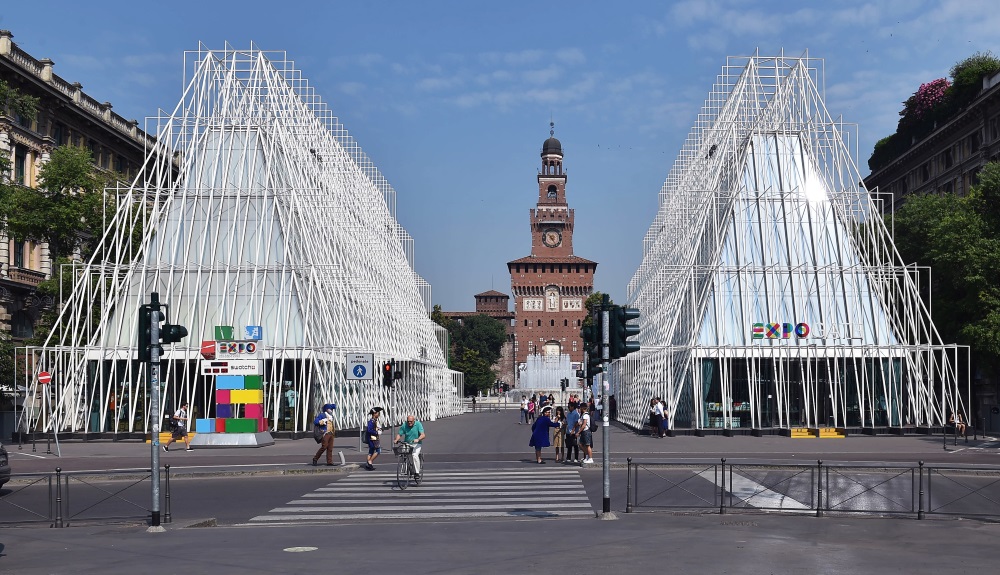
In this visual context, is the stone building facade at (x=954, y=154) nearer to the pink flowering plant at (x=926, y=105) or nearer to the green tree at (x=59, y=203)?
the pink flowering plant at (x=926, y=105)

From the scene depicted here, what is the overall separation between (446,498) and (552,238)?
16799cm

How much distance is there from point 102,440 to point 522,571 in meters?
38.6

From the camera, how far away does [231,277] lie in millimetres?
52531

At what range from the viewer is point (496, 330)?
618ft

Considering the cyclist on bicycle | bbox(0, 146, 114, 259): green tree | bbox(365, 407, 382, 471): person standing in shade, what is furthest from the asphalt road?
bbox(0, 146, 114, 259): green tree

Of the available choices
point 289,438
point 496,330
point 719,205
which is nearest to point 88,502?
point 289,438

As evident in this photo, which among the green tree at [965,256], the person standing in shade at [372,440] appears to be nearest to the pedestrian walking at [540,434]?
the person standing in shade at [372,440]

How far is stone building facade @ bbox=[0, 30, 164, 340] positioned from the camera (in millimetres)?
57969

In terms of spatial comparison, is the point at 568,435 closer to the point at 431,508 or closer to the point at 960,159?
the point at 431,508

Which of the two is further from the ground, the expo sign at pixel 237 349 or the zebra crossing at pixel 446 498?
the expo sign at pixel 237 349

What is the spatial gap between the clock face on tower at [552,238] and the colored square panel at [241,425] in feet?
489

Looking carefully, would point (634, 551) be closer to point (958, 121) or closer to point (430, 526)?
point (430, 526)

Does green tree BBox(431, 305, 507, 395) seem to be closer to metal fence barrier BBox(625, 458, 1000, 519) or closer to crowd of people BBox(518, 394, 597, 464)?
crowd of people BBox(518, 394, 597, 464)

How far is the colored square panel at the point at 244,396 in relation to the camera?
42969 mm
